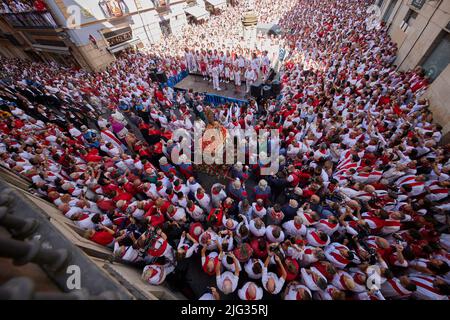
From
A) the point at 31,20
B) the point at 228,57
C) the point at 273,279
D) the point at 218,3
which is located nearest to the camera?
the point at 273,279

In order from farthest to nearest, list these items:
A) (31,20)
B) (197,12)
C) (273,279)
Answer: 1. (197,12)
2. (31,20)
3. (273,279)

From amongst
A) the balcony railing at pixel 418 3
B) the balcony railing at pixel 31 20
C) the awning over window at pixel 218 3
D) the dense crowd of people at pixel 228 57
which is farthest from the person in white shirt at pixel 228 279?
the awning over window at pixel 218 3

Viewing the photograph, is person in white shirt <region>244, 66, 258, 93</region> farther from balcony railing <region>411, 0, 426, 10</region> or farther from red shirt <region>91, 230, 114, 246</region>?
red shirt <region>91, 230, 114, 246</region>

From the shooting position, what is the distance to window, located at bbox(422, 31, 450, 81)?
7746mm

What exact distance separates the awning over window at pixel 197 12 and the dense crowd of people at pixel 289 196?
24883 mm

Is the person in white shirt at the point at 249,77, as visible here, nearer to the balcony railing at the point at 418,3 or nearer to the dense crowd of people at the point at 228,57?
the dense crowd of people at the point at 228,57

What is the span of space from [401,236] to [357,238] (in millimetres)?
850

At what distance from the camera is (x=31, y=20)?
1547 centimetres

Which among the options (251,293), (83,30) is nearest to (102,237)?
(251,293)

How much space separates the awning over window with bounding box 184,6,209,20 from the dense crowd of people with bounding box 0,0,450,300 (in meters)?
24.9

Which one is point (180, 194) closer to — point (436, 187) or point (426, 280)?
point (426, 280)

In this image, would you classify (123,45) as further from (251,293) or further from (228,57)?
(251,293)

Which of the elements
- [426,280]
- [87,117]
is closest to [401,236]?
[426,280]

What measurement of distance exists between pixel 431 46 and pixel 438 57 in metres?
0.83
